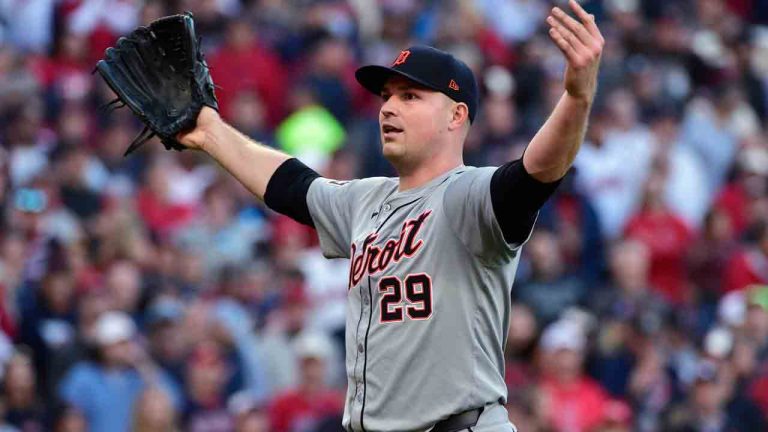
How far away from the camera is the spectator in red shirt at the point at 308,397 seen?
922 centimetres

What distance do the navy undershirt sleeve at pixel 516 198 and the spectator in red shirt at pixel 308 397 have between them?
4.81 meters

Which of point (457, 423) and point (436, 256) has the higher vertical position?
point (436, 256)

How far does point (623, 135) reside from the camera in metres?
12.1

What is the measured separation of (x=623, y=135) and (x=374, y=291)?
24.8 ft

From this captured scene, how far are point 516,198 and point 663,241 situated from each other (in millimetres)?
7051

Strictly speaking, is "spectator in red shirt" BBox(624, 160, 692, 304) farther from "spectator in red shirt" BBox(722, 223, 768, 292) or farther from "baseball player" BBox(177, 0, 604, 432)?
"baseball player" BBox(177, 0, 604, 432)

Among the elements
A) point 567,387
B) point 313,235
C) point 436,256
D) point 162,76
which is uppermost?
point 162,76

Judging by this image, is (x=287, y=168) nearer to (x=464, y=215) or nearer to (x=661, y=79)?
(x=464, y=215)

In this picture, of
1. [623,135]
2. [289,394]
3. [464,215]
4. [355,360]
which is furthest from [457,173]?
[623,135]

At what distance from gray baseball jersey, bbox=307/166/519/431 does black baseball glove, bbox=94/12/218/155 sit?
3.17 feet

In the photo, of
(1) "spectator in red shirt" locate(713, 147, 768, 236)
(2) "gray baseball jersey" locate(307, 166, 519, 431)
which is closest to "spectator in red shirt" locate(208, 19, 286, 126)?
(1) "spectator in red shirt" locate(713, 147, 768, 236)

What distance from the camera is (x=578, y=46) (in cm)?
423

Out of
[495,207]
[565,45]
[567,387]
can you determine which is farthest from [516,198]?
[567,387]

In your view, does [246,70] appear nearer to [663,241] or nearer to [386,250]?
[663,241]
